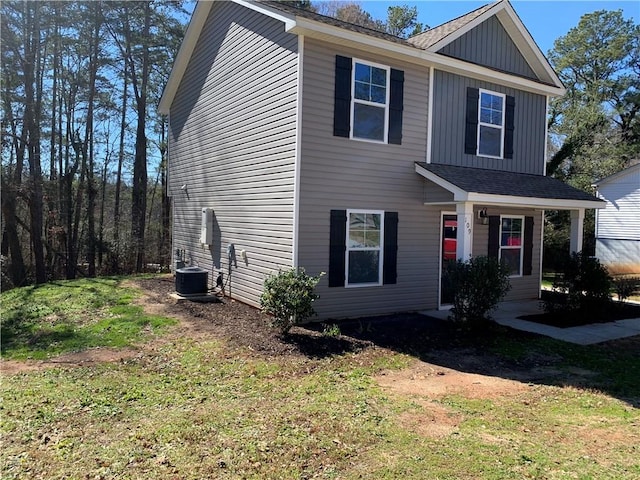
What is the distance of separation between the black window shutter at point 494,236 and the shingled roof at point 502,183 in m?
1.04

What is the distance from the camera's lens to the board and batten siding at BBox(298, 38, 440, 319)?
26.7ft

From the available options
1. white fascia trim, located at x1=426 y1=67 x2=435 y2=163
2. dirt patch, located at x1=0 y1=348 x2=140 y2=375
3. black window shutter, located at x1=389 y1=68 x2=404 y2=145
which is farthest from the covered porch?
dirt patch, located at x1=0 y1=348 x2=140 y2=375

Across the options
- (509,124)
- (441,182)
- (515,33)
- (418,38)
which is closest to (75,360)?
(441,182)

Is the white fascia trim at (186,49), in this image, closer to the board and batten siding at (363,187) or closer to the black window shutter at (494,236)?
the board and batten siding at (363,187)

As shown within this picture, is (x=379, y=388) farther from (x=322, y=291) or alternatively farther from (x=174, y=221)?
(x=174, y=221)

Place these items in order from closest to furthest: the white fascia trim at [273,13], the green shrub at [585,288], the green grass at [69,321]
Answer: the green grass at [69,321] → the white fascia trim at [273,13] → the green shrub at [585,288]

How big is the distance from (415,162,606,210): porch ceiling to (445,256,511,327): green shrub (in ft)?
3.83

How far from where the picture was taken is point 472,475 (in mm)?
3375

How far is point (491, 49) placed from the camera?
10.7 meters

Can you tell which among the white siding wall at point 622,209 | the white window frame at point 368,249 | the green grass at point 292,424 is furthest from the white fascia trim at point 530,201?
the white siding wall at point 622,209

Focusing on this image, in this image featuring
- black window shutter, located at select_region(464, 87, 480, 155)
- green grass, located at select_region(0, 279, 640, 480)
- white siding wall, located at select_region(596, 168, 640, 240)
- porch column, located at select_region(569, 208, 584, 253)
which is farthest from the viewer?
white siding wall, located at select_region(596, 168, 640, 240)

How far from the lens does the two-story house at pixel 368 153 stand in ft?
27.1

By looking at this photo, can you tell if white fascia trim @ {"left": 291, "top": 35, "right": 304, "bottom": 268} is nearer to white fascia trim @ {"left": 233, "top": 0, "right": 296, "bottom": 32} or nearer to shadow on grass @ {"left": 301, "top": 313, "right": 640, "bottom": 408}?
white fascia trim @ {"left": 233, "top": 0, "right": 296, "bottom": 32}

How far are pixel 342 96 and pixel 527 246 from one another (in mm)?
6155
